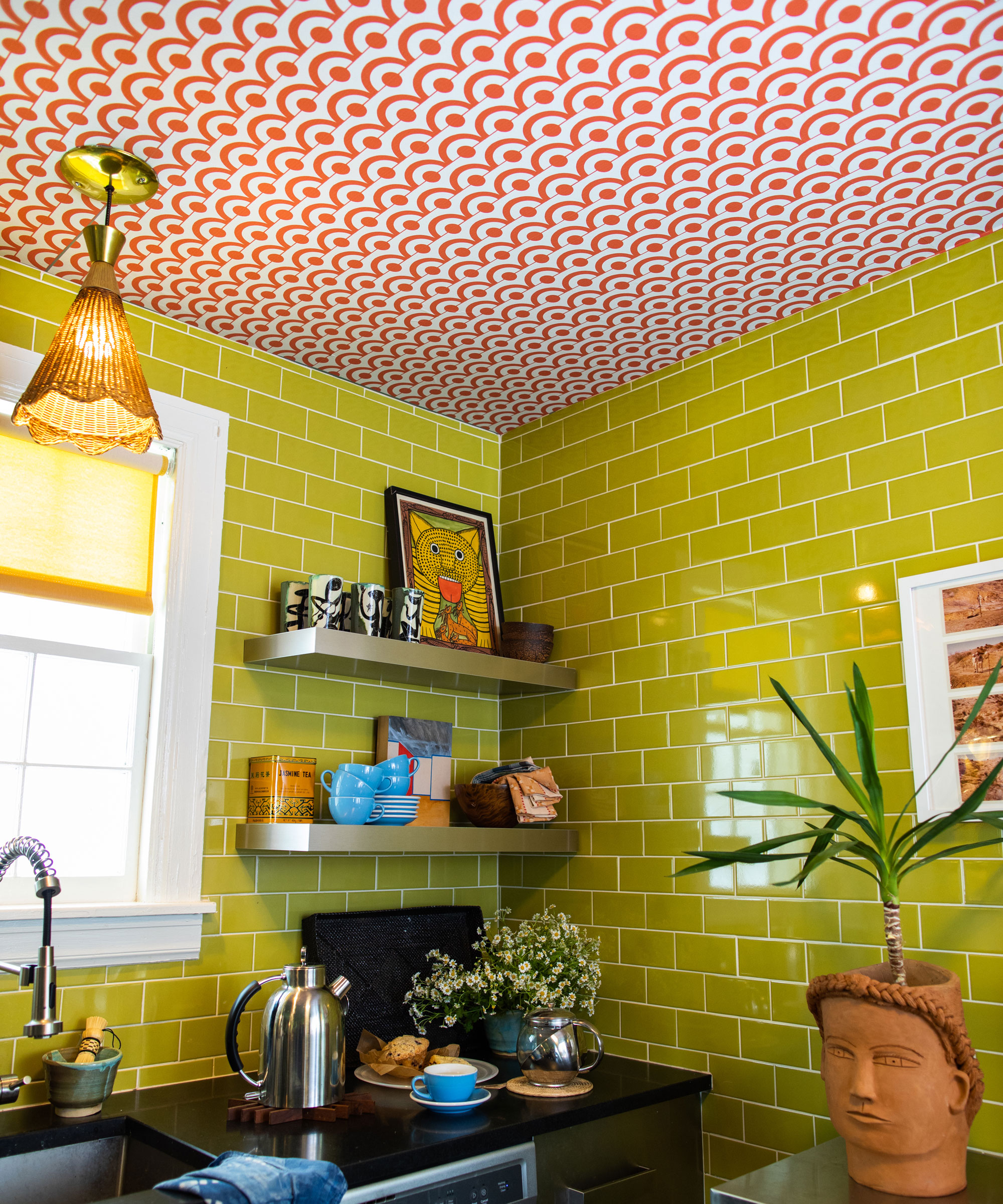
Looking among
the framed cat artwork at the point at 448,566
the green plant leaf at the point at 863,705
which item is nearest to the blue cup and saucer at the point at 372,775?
the framed cat artwork at the point at 448,566

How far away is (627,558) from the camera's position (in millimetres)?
2971

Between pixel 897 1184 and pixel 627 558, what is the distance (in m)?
1.72

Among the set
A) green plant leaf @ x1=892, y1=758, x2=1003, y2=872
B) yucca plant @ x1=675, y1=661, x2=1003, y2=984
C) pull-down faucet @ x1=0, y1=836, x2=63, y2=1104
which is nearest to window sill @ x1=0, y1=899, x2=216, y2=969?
pull-down faucet @ x1=0, y1=836, x2=63, y2=1104

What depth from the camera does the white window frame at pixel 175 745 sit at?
2234 mm

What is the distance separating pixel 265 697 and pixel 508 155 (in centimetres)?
151

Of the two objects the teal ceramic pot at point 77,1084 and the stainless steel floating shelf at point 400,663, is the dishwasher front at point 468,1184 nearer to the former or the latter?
the teal ceramic pot at point 77,1084

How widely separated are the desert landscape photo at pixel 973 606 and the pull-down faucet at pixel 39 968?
1940 millimetres

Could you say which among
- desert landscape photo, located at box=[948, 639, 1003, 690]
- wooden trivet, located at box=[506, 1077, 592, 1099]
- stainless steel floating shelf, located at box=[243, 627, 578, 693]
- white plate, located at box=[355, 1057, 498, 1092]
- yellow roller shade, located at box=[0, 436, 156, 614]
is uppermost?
Answer: yellow roller shade, located at box=[0, 436, 156, 614]

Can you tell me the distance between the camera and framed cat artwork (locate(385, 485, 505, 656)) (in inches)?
120

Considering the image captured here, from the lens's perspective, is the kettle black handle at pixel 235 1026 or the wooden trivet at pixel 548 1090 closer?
the kettle black handle at pixel 235 1026

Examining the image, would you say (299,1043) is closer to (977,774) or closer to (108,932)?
(108,932)

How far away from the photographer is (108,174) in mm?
2053

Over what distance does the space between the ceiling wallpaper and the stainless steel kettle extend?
1676 millimetres

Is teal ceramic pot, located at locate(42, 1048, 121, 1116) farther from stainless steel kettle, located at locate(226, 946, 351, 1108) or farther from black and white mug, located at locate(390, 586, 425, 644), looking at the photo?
black and white mug, located at locate(390, 586, 425, 644)
